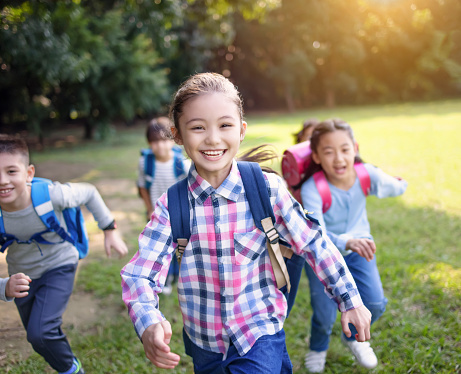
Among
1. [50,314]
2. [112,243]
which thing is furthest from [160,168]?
[50,314]

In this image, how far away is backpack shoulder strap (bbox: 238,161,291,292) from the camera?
1.64m

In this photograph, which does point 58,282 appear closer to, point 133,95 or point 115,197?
point 115,197

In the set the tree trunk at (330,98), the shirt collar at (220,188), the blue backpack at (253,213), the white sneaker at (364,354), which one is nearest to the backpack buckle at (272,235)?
the blue backpack at (253,213)

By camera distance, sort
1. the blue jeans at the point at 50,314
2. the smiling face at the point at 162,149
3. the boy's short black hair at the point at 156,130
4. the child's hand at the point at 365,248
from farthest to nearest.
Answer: the smiling face at the point at 162,149, the boy's short black hair at the point at 156,130, the blue jeans at the point at 50,314, the child's hand at the point at 365,248

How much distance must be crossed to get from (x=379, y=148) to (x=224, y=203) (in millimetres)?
9069

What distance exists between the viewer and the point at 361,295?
2.34 m

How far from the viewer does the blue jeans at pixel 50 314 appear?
215 centimetres

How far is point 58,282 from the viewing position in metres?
2.36

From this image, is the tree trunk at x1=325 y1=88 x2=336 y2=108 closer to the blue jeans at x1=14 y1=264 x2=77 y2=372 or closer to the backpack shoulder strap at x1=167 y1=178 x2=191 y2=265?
the blue jeans at x1=14 y1=264 x2=77 y2=372

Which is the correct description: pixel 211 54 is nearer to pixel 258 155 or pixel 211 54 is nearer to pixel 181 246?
pixel 258 155

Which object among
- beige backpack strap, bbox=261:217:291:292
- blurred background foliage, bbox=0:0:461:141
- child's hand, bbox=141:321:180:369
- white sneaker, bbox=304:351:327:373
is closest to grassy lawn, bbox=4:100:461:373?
white sneaker, bbox=304:351:327:373

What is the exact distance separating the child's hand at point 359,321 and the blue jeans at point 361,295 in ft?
2.66

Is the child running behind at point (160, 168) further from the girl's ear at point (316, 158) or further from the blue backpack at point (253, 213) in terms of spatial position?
the blue backpack at point (253, 213)

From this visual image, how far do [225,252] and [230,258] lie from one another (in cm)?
3
